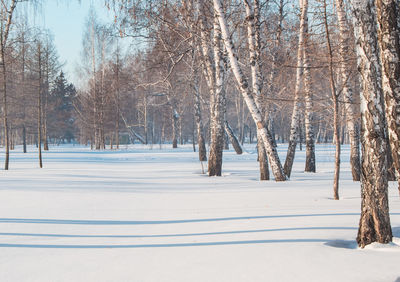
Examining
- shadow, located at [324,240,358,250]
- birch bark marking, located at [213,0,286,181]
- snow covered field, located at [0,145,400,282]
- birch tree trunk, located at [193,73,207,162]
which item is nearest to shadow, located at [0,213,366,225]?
snow covered field, located at [0,145,400,282]

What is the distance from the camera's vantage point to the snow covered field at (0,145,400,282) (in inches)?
141

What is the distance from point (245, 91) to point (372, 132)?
19.0ft

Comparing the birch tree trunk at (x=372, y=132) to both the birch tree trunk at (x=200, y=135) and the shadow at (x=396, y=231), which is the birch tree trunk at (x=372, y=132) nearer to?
the shadow at (x=396, y=231)

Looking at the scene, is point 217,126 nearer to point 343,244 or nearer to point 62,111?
point 343,244

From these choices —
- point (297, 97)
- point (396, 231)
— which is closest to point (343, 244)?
Result: point (396, 231)

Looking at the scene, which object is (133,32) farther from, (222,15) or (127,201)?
(127,201)

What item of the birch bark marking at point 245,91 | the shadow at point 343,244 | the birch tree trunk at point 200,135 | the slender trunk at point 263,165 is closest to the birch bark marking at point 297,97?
the slender trunk at point 263,165

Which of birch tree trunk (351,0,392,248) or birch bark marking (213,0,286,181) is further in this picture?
birch bark marking (213,0,286,181)

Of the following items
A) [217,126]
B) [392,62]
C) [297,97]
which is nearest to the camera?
[392,62]

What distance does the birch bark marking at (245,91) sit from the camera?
9.75 m

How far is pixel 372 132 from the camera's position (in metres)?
4.29

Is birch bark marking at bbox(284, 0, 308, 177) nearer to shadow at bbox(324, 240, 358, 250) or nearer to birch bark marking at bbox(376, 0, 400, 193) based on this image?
shadow at bbox(324, 240, 358, 250)

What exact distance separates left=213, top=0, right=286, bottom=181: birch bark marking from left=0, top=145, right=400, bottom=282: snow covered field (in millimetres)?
1746

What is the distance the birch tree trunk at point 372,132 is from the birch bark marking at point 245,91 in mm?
5580
